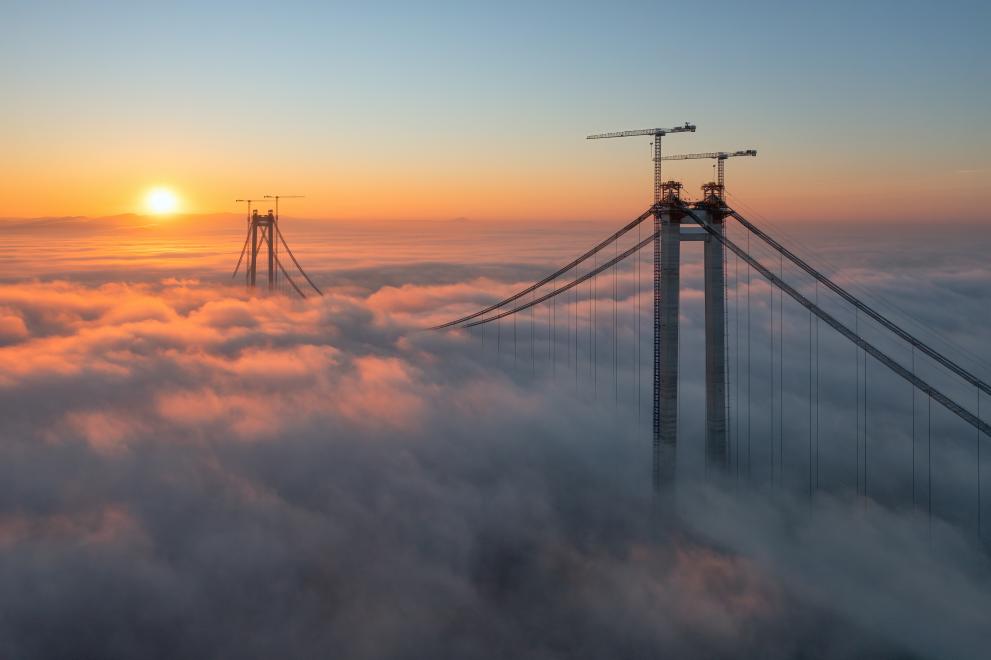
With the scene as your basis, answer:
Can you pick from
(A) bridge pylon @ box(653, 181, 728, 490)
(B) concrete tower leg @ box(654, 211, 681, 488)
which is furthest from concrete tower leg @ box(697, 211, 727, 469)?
(B) concrete tower leg @ box(654, 211, 681, 488)

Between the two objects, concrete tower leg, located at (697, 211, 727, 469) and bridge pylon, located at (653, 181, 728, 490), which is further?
concrete tower leg, located at (697, 211, 727, 469)

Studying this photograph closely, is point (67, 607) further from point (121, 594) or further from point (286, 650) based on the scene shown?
point (286, 650)

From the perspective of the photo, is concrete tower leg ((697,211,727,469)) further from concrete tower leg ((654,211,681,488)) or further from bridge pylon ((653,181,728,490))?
concrete tower leg ((654,211,681,488))

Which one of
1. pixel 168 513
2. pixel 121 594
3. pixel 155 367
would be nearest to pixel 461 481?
pixel 168 513

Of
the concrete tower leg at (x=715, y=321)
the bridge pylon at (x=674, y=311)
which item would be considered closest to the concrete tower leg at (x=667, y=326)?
the bridge pylon at (x=674, y=311)

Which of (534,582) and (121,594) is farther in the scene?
(534,582)

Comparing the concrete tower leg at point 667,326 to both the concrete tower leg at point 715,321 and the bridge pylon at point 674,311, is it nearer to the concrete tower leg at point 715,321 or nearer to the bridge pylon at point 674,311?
the bridge pylon at point 674,311

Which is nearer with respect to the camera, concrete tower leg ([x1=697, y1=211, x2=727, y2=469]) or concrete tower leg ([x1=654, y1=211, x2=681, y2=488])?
concrete tower leg ([x1=654, y1=211, x2=681, y2=488])

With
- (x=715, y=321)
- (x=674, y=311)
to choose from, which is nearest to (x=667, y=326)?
(x=674, y=311)
